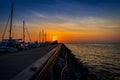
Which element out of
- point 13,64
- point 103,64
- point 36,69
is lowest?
point 103,64

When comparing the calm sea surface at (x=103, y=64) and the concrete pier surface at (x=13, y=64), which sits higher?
the concrete pier surface at (x=13, y=64)

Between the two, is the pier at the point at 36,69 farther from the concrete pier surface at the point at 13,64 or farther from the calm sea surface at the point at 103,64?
the calm sea surface at the point at 103,64

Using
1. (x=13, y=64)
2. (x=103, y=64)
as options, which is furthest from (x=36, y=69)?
(x=103, y=64)

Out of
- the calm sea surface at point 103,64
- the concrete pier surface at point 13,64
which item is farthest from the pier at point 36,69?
the calm sea surface at point 103,64

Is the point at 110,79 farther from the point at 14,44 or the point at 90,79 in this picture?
the point at 14,44

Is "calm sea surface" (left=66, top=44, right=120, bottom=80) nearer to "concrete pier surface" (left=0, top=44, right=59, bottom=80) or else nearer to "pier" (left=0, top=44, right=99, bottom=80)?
"pier" (left=0, top=44, right=99, bottom=80)

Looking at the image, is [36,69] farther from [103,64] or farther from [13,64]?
[103,64]

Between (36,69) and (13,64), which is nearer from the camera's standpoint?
(36,69)

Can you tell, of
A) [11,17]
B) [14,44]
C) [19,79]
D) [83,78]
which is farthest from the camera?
[11,17]

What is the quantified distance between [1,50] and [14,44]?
21.0 feet

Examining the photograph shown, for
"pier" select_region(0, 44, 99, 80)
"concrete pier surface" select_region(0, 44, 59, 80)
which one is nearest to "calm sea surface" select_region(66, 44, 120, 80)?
"pier" select_region(0, 44, 99, 80)

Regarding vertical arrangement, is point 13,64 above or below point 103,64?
above

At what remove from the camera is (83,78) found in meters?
15.4

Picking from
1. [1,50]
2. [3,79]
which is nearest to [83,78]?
[3,79]
